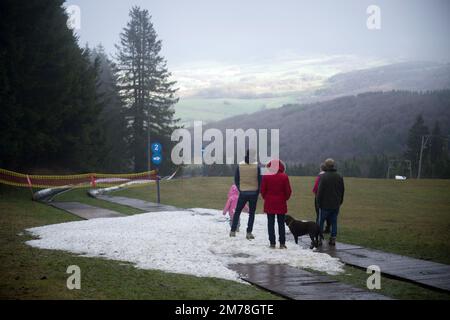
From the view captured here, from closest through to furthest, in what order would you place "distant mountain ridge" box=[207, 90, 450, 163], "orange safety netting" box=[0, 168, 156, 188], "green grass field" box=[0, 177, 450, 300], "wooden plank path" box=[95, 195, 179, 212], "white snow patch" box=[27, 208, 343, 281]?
"green grass field" box=[0, 177, 450, 300], "white snow patch" box=[27, 208, 343, 281], "wooden plank path" box=[95, 195, 179, 212], "orange safety netting" box=[0, 168, 156, 188], "distant mountain ridge" box=[207, 90, 450, 163]

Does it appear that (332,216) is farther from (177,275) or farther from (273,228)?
(177,275)

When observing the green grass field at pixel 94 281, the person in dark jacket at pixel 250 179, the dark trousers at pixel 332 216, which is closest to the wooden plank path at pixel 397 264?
the dark trousers at pixel 332 216

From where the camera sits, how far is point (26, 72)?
2636 centimetres

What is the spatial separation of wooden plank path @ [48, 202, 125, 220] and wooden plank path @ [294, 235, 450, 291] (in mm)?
7641

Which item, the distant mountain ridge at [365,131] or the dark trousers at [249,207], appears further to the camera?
the distant mountain ridge at [365,131]

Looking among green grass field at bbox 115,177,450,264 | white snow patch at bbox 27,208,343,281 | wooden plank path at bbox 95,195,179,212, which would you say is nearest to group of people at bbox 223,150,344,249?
white snow patch at bbox 27,208,343,281

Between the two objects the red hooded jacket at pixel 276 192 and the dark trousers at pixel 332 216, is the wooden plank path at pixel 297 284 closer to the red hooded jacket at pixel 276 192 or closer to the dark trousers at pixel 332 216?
the red hooded jacket at pixel 276 192

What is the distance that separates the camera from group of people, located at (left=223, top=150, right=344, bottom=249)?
11.2 meters

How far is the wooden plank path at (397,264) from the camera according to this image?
8.24 m

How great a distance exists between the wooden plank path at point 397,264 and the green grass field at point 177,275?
0.30 metres

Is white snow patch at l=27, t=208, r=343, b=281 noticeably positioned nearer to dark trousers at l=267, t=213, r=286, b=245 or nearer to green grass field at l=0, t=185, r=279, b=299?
dark trousers at l=267, t=213, r=286, b=245

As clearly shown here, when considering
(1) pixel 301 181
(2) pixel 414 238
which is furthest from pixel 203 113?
(2) pixel 414 238
